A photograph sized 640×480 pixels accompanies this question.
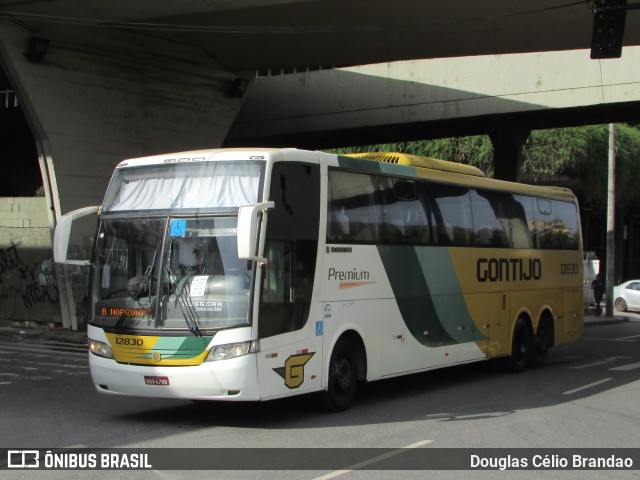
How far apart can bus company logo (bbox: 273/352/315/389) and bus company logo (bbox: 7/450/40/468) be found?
2.83 metres

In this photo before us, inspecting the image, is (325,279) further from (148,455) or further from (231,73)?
(231,73)

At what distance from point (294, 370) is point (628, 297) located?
3278 cm

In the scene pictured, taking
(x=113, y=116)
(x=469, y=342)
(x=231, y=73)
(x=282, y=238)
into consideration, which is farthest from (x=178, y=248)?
(x=231, y=73)

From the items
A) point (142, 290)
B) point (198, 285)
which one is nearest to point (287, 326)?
point (198, 285)

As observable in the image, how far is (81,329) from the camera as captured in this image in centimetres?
2262

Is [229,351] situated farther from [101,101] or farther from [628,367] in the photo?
[101,101]

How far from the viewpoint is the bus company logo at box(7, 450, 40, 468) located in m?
8.09

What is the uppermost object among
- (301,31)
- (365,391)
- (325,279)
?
(301,31)

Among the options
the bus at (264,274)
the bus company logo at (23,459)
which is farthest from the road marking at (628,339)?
the bus company logo at (23,459)

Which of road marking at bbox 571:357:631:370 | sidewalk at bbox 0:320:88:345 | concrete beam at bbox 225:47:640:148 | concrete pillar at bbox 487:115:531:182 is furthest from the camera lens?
concrete pillar at bbox 487:115:531:182

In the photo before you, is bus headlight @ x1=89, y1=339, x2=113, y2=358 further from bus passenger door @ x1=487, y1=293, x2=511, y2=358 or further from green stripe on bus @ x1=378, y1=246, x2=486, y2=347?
bus passenger door @ x1=487, y1=293, x2=511, y2=358

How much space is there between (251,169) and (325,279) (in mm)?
1776

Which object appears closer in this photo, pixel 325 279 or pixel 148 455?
pixel 148 455

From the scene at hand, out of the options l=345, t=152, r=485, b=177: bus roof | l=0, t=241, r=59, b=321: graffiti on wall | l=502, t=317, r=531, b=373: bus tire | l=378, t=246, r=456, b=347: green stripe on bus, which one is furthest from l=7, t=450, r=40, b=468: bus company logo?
l=0, t=241, r=59, b=321: graffiti on wall
